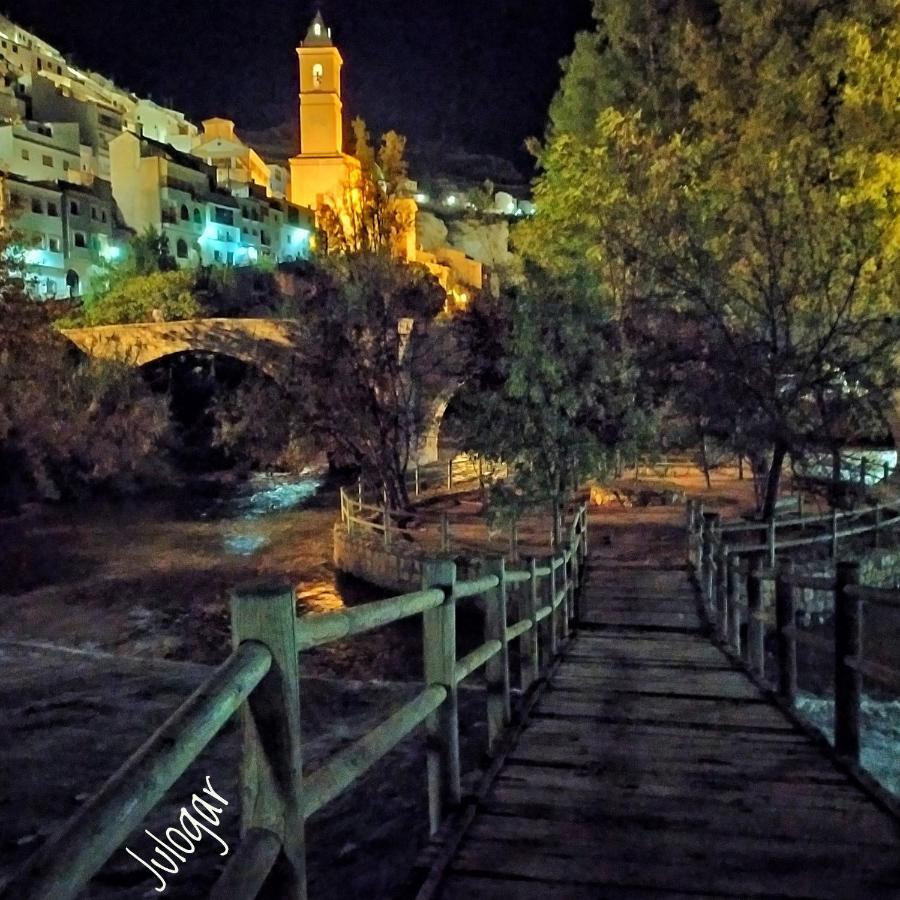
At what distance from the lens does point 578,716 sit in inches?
231

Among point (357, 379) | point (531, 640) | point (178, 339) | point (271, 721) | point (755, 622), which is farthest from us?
point (178, 339)

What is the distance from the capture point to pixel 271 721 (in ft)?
7.35

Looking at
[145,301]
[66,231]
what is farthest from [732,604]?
[66,231]

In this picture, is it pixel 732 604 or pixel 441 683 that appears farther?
pixel 732 604

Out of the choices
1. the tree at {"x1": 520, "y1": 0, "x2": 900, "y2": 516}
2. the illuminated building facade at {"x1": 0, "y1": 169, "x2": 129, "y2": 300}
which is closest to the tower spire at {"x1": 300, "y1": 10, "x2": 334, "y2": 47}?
the illuminated building facade at {"x1": 0, "y1": 169, "x2": 129, "y2": 300}

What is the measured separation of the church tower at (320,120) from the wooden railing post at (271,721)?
63.0 m

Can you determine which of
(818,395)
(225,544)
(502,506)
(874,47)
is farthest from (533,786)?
(874,47)

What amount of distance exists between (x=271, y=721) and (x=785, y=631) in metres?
4.65

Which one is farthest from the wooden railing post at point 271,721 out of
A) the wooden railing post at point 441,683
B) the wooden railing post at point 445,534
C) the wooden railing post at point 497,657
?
the wooden railing post at point 445,534

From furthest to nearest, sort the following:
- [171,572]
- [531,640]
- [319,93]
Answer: [319,93], [171,572], [531,640]

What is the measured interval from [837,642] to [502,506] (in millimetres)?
9490

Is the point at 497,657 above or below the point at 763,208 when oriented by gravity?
below

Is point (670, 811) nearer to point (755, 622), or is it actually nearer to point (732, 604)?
point (755, 622)

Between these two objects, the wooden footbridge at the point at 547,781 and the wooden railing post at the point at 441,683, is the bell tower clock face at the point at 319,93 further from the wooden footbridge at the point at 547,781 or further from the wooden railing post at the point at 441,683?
the wooden railing post at the point at 441,683
